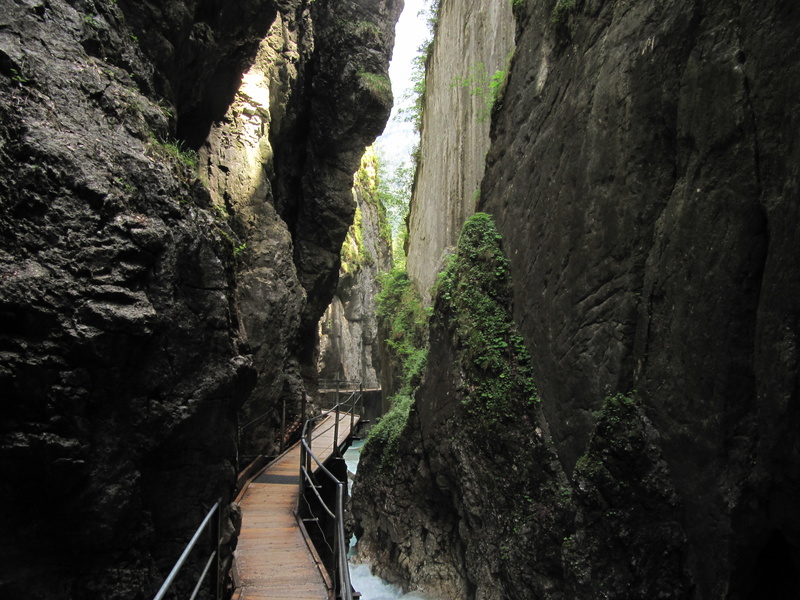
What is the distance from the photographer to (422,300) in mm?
16125

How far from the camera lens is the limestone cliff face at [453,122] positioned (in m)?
11.7

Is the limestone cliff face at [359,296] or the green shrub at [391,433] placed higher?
the limestone cliff face at [359,296]

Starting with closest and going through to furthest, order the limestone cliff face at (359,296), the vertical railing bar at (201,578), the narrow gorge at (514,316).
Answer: the vertical railing bar at (201,578), the narrow gorge at (514,316), the limestone cliff face at (359,296)

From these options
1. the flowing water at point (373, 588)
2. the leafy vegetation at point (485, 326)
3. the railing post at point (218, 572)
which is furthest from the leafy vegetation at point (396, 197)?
the railing post at point (218, 572)

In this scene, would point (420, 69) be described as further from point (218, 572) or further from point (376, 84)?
point (218, 572)

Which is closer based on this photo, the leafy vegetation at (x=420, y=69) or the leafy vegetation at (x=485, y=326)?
the leafy vegetation at (x=485, y=326)

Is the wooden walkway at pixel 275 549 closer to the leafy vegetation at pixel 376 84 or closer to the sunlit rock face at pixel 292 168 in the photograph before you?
the sunlit rock face at pixel 292 168

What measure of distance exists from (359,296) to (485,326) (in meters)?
29.5

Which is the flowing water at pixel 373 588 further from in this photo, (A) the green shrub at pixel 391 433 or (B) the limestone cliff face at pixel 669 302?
(B) the limestone cliff face at pixel 669 302

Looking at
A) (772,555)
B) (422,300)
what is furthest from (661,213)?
(422,300)

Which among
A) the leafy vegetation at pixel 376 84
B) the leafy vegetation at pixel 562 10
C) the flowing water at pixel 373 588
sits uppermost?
the leafy vegetation at pixel 376 84

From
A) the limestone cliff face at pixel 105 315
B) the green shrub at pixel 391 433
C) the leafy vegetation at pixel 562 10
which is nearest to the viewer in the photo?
the limestone cliff face at pixel 105 315

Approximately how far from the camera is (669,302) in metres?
5.30

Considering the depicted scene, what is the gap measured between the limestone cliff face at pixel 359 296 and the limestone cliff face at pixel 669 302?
80.5 ft
